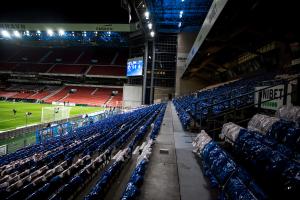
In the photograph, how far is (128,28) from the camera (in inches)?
1304

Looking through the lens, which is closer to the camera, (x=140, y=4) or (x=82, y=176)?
(x=82, y=176)

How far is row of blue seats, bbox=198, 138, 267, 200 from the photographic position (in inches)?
71.7

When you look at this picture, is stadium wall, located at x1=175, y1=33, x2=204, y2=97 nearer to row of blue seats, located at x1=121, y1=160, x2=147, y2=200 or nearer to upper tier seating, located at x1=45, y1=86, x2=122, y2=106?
upper tier seating, located at x1=45, y1=86, x2=122, y2=106

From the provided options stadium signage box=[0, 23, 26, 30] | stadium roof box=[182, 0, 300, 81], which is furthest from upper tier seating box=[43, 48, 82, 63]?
stadium roof box=[182, 0, 300, 81]

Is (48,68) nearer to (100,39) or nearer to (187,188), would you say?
(100,39)

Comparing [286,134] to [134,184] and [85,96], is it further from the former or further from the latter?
[85,96]

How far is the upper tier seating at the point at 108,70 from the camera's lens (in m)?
40.8

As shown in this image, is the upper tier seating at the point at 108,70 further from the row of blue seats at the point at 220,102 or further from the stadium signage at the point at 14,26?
the row of blue seats at the point at 220,102

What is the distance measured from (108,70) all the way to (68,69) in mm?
8221

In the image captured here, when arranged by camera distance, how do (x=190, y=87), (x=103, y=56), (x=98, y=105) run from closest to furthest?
(x=190, y=87) < (x=98, y=105) < (x=103, y=56)

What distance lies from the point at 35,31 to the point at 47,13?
5.20m

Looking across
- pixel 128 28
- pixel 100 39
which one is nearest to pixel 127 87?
pixel 128 28

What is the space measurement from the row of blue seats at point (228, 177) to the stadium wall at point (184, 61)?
29175 millimetres

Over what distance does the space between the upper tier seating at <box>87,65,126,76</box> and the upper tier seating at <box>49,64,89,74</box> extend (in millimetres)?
2049
